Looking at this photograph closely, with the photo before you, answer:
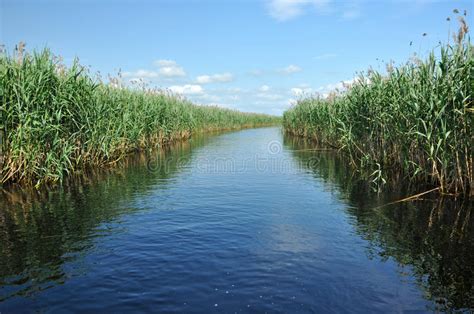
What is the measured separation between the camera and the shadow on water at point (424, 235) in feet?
17.1

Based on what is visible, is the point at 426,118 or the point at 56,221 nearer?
the point at 56,221

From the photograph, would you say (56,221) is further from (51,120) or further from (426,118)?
(426,118)

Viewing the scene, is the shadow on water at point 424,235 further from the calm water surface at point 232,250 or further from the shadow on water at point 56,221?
the shadow on water at point 56,221

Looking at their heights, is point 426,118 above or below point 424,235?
above

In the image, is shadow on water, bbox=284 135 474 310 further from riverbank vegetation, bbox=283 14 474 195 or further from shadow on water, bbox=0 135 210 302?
shadow on water, bbox=0 135 210 302

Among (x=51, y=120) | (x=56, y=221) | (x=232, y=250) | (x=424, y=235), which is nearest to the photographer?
(x=232, y=250)

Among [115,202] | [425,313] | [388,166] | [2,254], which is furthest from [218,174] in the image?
[425,313]

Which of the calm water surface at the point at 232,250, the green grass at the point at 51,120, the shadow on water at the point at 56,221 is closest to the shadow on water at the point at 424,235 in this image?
the calm water surface at the point at 232,250

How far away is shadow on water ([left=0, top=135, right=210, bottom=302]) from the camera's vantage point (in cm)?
561

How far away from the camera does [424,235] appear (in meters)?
7.25

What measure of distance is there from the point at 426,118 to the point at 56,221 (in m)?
9.70

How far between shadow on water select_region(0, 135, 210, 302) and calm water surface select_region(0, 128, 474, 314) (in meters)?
0.03

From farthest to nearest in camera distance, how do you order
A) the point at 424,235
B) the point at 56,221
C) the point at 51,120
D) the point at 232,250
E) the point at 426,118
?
the point at 51,120 < the point at 426,118 < the point at 56,221 < the point at 424,235 < the point at 232,250

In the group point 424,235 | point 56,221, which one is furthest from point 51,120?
point 424,235
